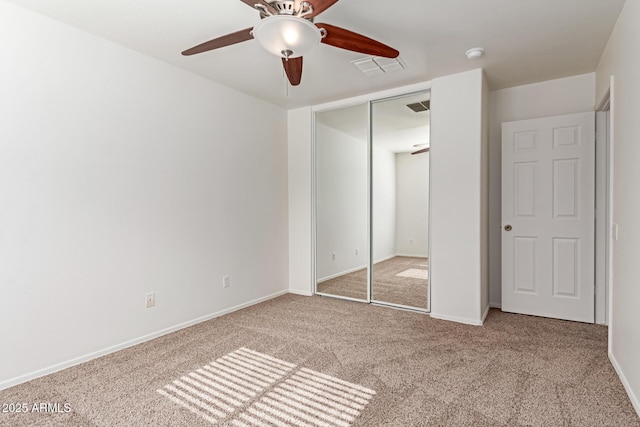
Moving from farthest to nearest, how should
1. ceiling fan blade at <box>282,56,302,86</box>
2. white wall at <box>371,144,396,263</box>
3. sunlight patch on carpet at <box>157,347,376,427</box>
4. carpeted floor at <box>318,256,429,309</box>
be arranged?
1. white wall at <box>371,144,396,263</box>
2. carpeted floor at <box>318,256,429,309</box>
3. ceiling fan blade at <box>282,56,302,86</box>
4. sunlight patch on carpet at <box>157,347,376,427</box>

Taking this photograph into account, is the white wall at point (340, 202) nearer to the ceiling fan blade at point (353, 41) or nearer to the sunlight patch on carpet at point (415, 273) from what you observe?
the sunlight patch on carpet at point (415, 273)

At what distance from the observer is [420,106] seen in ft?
11.9

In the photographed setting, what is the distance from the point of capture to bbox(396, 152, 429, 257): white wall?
11.9 ft

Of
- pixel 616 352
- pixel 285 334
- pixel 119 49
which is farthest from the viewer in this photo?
pixel 285 334

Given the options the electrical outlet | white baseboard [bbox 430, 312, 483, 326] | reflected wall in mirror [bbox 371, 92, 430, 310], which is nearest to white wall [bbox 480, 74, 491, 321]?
white baseboard [bbox 430, 312, 483, 326]

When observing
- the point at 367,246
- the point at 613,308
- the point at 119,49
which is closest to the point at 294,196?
the point at 367,246

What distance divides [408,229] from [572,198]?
157cm

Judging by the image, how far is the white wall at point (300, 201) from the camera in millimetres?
4367

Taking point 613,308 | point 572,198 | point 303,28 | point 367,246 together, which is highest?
point 303,28

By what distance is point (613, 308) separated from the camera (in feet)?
7.81

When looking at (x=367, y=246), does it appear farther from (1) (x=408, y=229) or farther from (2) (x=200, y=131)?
(2) (x=200, y=131)

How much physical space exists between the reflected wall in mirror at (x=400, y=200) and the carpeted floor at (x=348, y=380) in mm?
688

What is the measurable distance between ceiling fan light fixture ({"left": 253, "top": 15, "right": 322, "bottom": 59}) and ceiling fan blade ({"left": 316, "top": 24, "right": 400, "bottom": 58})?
12 cm

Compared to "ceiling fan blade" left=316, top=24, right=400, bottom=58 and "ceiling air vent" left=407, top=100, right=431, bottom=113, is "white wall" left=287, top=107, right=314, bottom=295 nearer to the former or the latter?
"ceiling air vent" left=407, top=100, right=431, bottom=113
